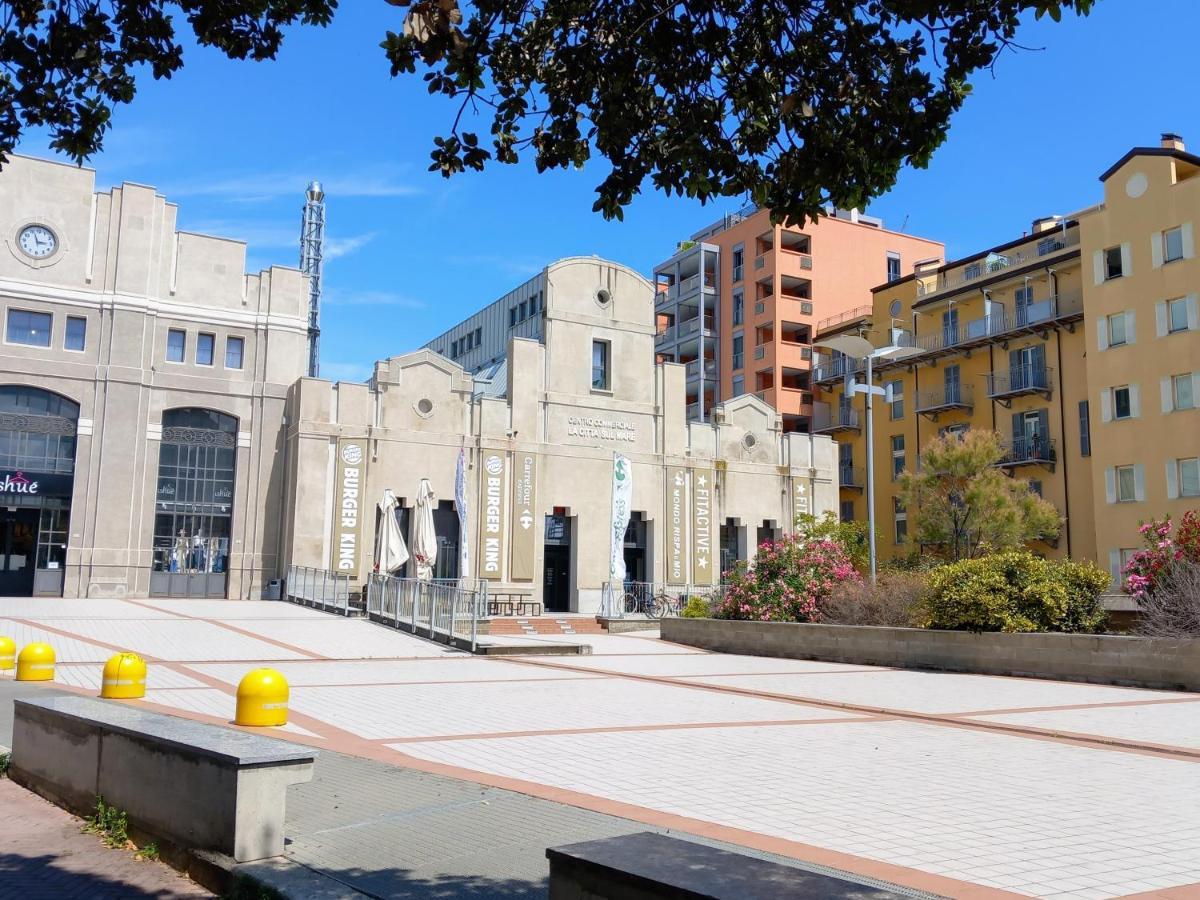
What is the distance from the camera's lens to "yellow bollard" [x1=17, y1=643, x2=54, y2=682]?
41.0 feet

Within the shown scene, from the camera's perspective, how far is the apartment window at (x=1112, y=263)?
36688 millimetres

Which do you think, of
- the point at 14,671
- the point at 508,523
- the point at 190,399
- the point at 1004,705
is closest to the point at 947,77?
the point at 1004,705

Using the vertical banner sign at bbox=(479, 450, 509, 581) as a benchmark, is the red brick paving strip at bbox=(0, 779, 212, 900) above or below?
below

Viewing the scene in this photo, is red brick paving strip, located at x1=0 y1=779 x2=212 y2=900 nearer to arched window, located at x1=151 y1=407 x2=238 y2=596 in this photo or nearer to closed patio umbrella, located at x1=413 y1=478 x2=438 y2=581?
closed patio umbrella, located at x1=413 y1=478 x2=438 y2=581

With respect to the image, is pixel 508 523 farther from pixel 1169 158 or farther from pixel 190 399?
pixel 1169 158

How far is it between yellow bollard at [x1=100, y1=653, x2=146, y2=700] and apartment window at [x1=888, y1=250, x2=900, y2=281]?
5370 cm

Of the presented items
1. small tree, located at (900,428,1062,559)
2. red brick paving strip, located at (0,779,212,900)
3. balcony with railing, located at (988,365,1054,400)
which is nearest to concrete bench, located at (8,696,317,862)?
red brick paving strip, located at (0,779,212,900)

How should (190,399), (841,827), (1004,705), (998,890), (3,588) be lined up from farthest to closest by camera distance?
(190,399) < (3,588) < (1004,705) < (841,827) < (998,890)

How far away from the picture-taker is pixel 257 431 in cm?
3616

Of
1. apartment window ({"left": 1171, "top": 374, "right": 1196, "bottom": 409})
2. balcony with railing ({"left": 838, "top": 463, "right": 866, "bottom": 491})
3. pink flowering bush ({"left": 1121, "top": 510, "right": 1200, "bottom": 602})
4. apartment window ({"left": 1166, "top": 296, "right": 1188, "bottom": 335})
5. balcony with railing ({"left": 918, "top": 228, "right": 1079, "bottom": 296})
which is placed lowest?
pink flowering bush ({"left": 1121, "top": 510, "right": 1200, "bottom": 602})

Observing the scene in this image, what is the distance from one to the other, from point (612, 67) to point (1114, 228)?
36.6m

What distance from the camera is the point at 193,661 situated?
16.1m

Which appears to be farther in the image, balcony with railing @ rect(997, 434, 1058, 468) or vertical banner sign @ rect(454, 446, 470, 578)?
balcony with railing @ rect(997, 434, 1058, 468)

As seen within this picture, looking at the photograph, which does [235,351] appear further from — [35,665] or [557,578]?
[35,665]
